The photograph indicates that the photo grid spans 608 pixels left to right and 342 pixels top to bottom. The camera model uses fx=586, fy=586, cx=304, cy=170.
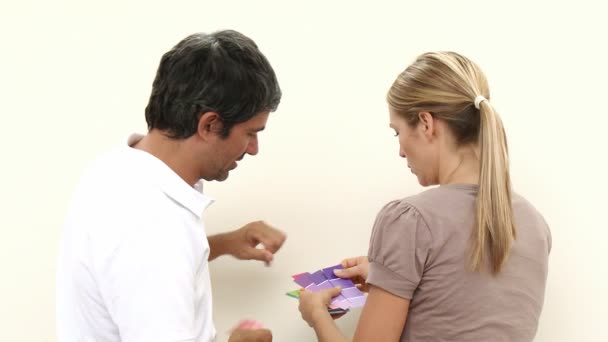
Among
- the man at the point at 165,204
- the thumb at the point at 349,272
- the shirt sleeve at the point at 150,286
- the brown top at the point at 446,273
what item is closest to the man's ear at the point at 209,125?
the man at the point at 165,204

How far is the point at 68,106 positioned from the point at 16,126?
13cm

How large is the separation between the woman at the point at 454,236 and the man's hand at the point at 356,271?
0.20 metres

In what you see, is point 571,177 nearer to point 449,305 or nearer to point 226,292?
point 449,305

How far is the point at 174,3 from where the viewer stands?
135cm

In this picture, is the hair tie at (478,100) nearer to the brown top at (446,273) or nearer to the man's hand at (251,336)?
the brown top at (446,273)

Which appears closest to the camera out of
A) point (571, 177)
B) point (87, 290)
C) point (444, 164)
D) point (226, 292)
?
point (87, 290)

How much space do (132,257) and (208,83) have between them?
0.28 metres

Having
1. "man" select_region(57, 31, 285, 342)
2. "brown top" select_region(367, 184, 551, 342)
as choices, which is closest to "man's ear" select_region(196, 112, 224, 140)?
"man" select_region(57, 31, 285, 342)

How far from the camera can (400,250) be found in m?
0.92

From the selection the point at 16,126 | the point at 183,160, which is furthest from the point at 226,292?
the point at 16,126

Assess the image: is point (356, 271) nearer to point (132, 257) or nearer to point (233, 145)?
point (233, 145)

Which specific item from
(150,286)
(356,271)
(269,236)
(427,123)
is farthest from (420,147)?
(150,286)

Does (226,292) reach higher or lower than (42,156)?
lower

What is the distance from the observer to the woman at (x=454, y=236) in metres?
0.91
